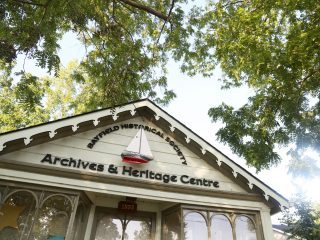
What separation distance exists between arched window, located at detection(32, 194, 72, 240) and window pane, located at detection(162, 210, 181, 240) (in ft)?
10.9

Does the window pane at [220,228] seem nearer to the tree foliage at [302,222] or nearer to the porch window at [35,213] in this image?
the porch window at [35,213]

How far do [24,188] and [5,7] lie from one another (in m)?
4.85

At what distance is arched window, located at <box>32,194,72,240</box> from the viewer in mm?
7508

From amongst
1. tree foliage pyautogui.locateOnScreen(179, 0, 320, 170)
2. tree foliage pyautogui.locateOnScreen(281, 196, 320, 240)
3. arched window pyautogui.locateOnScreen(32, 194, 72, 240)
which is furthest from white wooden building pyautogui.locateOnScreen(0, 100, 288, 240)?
tree foliage pyautogui.locateOnScreen(281, 196, 320, 240)

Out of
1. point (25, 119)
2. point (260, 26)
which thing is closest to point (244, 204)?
point (260, 26)

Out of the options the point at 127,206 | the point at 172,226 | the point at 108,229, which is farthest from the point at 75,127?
the point at 172,226

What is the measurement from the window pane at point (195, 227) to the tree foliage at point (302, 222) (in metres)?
11.8

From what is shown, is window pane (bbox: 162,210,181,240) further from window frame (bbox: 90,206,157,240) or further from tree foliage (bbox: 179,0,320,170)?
→ tree foliage (bbox: 179,0,320,170)

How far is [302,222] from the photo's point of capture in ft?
59.5

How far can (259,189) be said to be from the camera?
9695 millimetres

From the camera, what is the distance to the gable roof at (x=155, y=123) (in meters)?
8.18

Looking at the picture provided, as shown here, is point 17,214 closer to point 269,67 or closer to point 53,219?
point 53,219

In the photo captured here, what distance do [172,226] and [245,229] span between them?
2410mm

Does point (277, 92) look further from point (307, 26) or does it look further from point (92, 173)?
point (92, 173)
